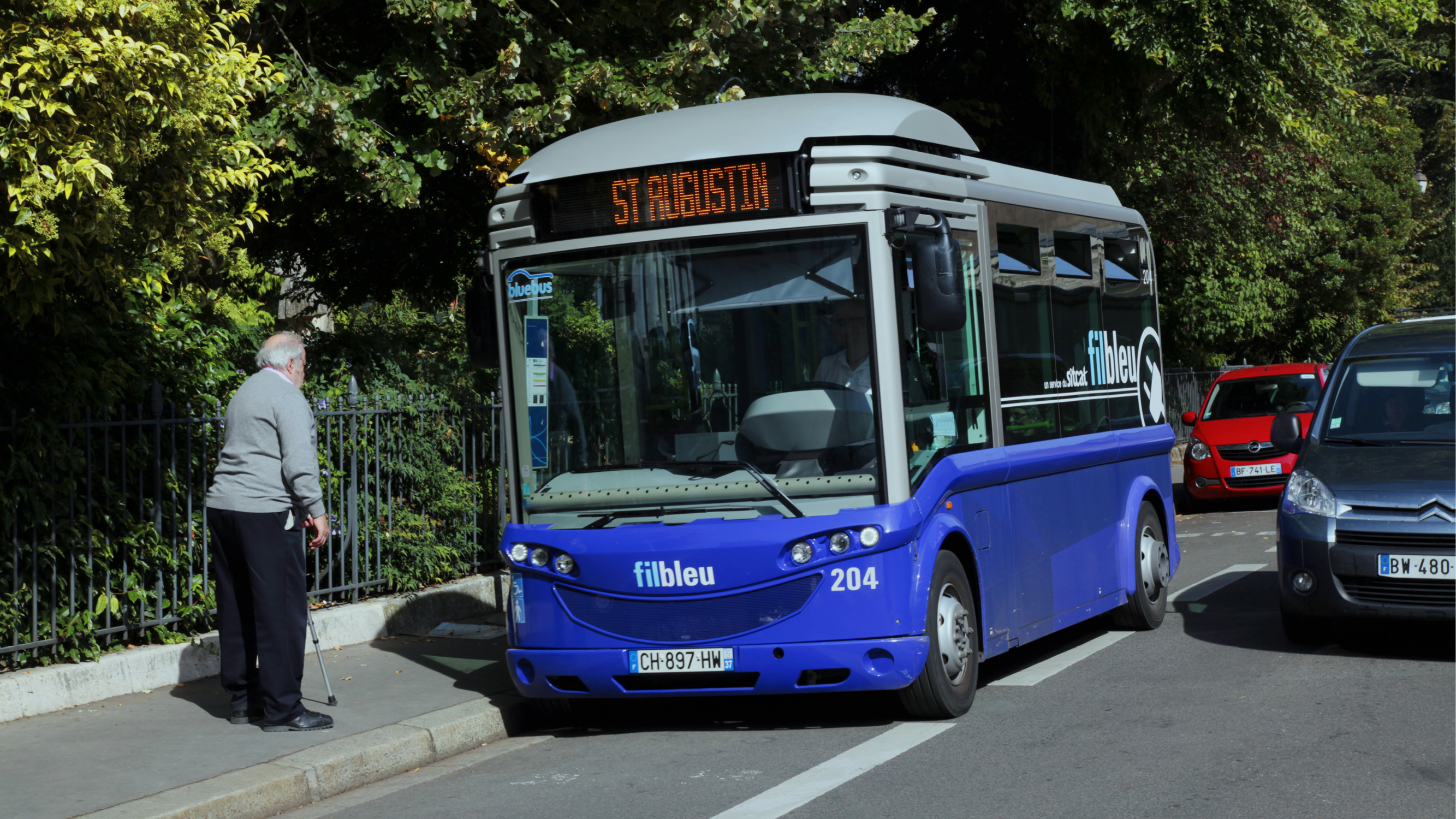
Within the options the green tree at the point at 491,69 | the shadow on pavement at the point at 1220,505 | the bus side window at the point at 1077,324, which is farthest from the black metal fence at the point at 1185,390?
the bus side window at the point at 1077,324

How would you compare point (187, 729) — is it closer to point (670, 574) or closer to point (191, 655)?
point (191, 655)

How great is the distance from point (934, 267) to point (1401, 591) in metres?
3.25

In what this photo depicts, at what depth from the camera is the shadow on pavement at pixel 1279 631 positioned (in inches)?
326

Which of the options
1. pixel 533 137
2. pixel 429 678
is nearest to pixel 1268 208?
pixel 533 137

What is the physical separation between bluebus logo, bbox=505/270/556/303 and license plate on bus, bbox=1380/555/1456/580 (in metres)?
4.53

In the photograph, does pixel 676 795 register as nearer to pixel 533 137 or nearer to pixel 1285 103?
pixel 533 137

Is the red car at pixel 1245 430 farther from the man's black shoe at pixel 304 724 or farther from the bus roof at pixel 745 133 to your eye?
the man's black shoe at pixel 304 724

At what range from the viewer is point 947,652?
6914 millimetres

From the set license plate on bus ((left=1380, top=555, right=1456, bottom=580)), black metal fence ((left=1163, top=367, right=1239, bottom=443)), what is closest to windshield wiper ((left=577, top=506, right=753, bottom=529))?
license plate on bus ((left=1380, top=555, right=1456, bottom=580))

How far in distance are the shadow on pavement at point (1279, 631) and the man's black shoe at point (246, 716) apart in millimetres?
5493

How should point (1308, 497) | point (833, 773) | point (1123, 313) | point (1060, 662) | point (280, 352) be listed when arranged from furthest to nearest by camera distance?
point (1123, 313) < point (1060, 662) < point (1308, 497) < point (280, 352) < point (833, 773)

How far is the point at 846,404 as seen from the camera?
659 centimetres

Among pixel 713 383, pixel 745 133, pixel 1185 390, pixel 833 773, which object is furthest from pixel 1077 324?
pixel 1185 390

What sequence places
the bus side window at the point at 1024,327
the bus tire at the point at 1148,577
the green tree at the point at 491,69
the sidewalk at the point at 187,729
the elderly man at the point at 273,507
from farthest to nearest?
the green tree at the point at 491,69, the bus tire at the point at 1148,577, the bus side window at the point at 1024,327, the elderly man at the point at 273,507, the sidewalk at the point at 187,729
